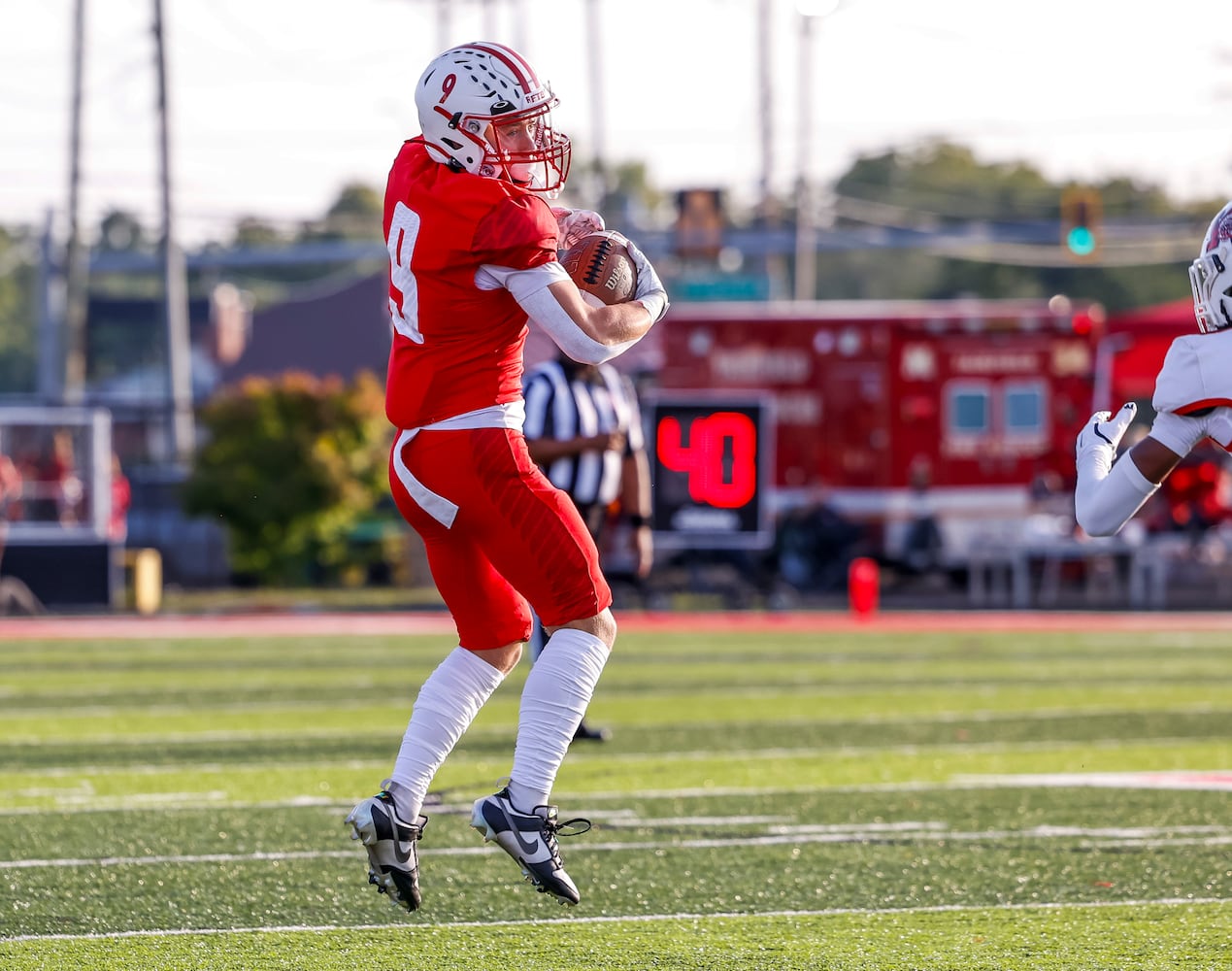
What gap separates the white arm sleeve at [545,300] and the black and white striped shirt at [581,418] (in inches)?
177

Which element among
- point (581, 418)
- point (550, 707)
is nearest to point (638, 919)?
point (550, 707)

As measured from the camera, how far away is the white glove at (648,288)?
4.74 metres

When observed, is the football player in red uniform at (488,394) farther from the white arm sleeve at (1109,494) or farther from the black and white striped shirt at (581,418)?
the black and white striped shirt at (581,418)

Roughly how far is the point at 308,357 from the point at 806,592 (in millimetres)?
36627

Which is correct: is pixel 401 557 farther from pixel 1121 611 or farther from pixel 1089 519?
pixel 1089 519

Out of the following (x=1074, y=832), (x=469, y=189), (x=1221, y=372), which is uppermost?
(x=469, y=189)

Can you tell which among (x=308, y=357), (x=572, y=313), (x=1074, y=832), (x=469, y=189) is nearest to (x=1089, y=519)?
(x=572, y=313)

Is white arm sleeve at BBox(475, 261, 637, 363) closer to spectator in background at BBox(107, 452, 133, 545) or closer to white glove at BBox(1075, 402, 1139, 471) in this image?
white glove at BBox(1075, 402, 1139, 471)

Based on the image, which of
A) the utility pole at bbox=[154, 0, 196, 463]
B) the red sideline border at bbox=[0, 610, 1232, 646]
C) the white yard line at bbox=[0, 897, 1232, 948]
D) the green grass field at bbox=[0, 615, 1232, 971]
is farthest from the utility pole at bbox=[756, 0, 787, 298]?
the white yard line at bbox=[0, 897, 1232, 948]

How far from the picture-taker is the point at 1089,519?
4.64 metres

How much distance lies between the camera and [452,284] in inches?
178

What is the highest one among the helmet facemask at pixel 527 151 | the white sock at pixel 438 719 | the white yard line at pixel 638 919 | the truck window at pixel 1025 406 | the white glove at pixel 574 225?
the helmet facemask at pixel 527 151

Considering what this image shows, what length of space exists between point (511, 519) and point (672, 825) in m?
2.49

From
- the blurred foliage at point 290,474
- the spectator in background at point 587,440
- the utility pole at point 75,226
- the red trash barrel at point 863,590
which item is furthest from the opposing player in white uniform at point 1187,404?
the utility pole at point 75,226
